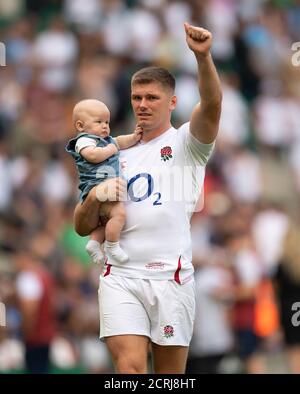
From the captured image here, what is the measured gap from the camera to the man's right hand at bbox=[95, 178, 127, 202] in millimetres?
8320

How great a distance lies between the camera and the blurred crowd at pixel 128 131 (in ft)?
44.9

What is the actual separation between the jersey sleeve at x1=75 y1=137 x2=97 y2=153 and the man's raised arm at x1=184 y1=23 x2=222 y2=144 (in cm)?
60

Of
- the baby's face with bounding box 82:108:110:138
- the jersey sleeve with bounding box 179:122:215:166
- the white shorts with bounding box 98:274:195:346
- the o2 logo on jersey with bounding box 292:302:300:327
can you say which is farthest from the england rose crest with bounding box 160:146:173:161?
the o2 logo on jersey with bounding box 292:302:300:327

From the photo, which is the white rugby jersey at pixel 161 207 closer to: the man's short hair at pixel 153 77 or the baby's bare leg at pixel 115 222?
the baby's bare leg at pixel 115 222

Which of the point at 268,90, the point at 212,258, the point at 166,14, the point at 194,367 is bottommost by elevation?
the point at 194,367

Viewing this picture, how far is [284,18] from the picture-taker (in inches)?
730

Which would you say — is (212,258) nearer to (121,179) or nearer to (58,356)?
(58,356)

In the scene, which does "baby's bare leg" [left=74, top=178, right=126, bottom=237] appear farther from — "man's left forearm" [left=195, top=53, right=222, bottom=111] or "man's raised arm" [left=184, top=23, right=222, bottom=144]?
"man's left forearm" [left=195, top=53, right=222, bottom=111]

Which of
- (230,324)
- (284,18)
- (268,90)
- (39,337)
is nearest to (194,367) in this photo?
(230,324)

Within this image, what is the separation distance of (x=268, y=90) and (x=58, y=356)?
5416 millimetres

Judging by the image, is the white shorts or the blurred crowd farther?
the blurred crowd

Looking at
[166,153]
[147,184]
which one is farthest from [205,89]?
[147,184]

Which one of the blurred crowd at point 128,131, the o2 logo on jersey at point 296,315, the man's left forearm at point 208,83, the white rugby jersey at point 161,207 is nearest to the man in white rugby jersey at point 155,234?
the white rugby jersey at point 161,207

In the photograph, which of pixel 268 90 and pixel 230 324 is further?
pixel 268 90
